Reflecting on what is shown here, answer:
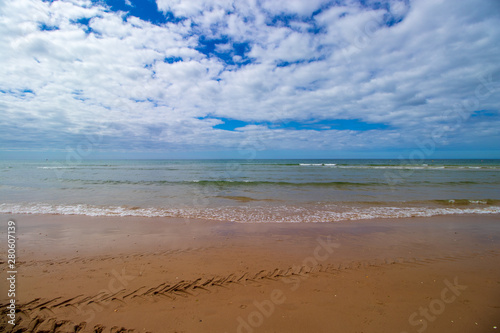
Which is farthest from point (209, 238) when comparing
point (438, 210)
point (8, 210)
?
point (438, 210)

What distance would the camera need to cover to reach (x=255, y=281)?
4.45m

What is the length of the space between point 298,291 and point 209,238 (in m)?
3.63

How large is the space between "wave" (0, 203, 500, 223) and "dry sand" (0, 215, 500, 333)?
2.02m

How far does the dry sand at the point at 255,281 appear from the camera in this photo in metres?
3.40

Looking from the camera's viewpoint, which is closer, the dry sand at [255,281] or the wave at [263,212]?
the dry sand at [255,281]

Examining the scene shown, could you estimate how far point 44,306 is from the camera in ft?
12.1

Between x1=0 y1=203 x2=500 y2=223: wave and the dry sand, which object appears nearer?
the dry sand

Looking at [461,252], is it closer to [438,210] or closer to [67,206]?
[438,210]

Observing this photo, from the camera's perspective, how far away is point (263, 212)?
35.1 feet

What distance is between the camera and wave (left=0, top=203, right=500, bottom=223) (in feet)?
32.0

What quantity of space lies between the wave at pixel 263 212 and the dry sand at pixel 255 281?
2022 millimetres

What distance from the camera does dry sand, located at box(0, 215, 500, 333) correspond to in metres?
3.40

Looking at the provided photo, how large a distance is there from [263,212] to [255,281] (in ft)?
20.6

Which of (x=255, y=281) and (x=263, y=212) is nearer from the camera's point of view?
(x=255, y=281)
